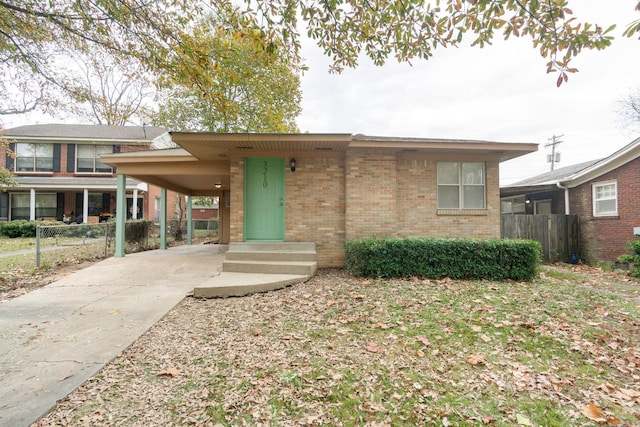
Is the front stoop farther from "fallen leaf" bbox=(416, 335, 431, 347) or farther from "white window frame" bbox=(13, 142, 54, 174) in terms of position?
"white window frame" bbox=(13, 142, 54, 174)

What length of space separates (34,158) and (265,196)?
1955 cm

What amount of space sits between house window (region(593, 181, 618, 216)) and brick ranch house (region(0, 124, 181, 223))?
2193 centimetres

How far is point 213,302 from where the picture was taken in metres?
4.81

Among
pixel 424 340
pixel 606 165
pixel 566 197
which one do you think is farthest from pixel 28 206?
pixel 606 165

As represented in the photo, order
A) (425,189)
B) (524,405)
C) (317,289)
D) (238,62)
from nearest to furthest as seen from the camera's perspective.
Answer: (524,405), (317,289), (425,189), (238,62)

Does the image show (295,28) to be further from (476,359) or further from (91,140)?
(91,140)

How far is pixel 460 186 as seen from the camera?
8055mm

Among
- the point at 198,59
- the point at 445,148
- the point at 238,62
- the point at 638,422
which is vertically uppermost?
the point at 238,62

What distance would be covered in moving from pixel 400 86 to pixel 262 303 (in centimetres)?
Answer: 954

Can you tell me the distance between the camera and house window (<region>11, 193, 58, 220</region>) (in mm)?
17719

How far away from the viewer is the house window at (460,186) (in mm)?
8031

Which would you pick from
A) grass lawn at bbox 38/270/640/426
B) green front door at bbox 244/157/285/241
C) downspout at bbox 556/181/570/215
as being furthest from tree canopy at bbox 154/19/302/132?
downspout at bbox 556/181/570/215

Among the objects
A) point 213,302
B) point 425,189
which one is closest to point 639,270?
point 425,189

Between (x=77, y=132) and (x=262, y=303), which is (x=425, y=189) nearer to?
(x=262, y=303)
